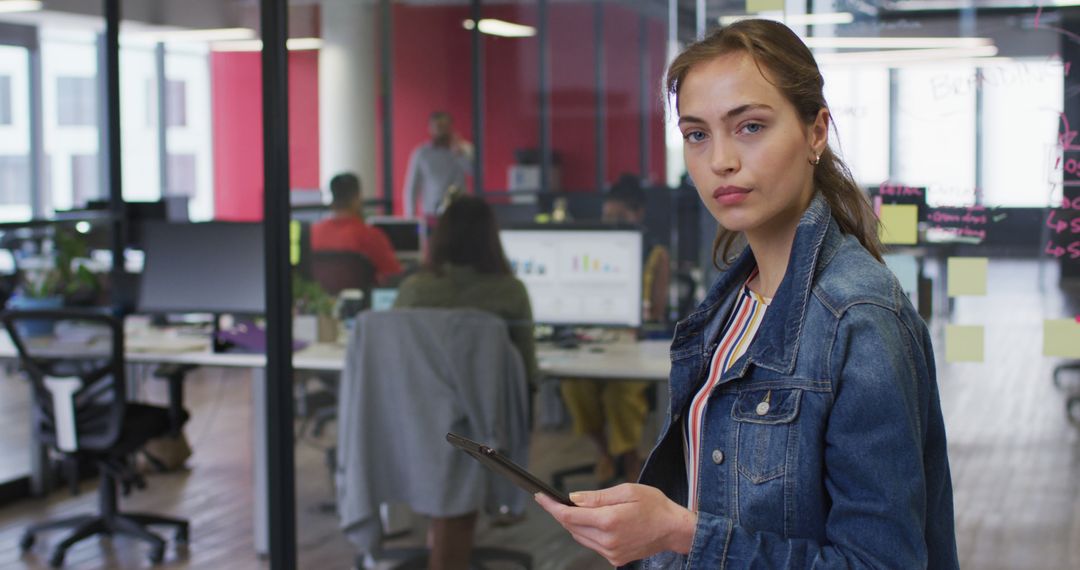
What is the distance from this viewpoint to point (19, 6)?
9.90 metres

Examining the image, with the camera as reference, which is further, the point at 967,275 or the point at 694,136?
the point at 967,275

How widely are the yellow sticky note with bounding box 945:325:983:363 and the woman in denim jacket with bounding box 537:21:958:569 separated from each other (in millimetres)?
1762

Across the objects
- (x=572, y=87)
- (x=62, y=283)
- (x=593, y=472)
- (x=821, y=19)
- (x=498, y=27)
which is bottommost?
(x=593, y=472)

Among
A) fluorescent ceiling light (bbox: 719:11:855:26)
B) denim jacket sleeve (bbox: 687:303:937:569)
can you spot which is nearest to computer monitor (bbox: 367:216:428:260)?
fluorescent ceiling light (bbox: 719:11:855:26)

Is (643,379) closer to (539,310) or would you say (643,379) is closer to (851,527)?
(539,310)

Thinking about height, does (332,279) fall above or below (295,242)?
below

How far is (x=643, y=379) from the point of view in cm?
360

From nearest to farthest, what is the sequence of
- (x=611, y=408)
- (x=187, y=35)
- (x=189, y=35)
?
(x=611, y=408) < (x=189, y=35) < (x=187, y=35)

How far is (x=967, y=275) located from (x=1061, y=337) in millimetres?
253

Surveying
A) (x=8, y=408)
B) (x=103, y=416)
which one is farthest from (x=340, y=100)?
(x=8, y=408)

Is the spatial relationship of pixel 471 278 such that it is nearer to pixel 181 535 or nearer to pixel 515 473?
pixel 181 535

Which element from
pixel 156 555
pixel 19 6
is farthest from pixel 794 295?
pixel 19 6

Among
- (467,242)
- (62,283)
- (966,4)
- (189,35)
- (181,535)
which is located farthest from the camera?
(189,35)

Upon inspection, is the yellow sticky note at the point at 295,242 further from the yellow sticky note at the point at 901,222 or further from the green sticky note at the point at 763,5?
the yellow sticky note at the point at 901,222
